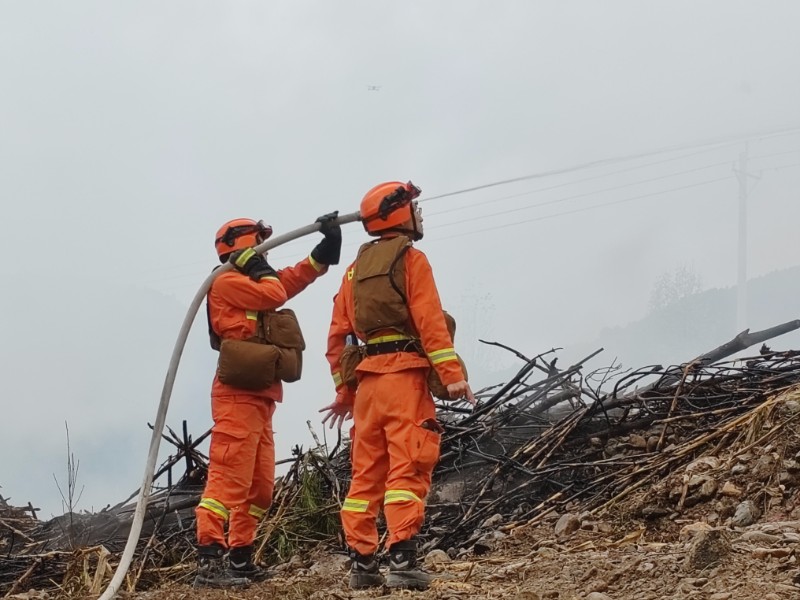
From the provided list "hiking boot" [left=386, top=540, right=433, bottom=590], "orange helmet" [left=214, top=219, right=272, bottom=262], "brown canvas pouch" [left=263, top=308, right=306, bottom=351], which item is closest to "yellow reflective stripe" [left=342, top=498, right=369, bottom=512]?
"hiking boot" [left=386, top=540, right=433, bottom=590]

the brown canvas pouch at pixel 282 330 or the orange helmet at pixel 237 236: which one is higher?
the orange helmet at pixel 237 236

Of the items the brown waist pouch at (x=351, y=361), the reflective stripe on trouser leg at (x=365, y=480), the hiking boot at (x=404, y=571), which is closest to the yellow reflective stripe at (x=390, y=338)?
the brown waist pouch at (x=351, y=361)

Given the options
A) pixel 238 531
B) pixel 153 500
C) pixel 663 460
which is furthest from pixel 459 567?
pixel 153 500

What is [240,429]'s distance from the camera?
5523mm

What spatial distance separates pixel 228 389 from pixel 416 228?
1.58m

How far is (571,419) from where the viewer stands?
695cm

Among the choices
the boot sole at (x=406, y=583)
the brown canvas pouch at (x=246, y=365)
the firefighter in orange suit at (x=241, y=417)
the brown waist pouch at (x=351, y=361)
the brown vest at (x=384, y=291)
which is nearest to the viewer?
the boot sole at (x=406, y=583)

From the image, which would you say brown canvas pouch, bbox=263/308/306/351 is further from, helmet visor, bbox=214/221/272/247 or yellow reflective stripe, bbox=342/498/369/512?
yellow reflective stripe, bbox=342/498/369/512

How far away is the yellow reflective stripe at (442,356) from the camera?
4461 millimetres

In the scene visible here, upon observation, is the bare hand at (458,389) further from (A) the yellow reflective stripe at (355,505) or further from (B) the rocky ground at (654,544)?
(B) the rocky ground at (654,544)

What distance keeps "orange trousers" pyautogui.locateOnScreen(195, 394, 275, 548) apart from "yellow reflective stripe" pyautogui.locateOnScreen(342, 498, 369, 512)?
109 cm

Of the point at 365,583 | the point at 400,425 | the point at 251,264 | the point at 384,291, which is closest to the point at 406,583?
the point at 365,583

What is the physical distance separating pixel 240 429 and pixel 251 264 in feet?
3.20

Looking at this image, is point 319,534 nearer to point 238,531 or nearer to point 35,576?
point 238,531
